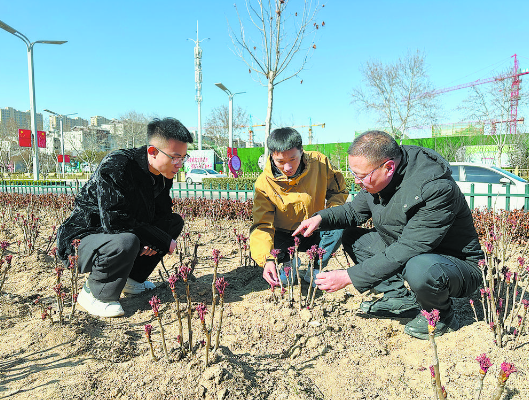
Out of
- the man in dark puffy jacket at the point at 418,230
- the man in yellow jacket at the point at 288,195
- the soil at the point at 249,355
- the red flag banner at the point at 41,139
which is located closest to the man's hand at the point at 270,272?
the man in yellow jacket at the point at 288,195

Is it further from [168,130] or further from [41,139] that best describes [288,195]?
[41,139]

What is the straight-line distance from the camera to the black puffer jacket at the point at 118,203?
2453 mm

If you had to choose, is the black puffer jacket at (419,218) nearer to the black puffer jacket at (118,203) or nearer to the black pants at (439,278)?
the black pants at (439,278)

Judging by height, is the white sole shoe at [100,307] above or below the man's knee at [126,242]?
below

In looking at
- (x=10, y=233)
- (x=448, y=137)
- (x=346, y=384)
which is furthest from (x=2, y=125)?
(x=448, y=137)

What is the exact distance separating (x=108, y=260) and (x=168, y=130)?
40.4 inches

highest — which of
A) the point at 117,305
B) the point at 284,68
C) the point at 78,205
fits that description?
the point at 284,68

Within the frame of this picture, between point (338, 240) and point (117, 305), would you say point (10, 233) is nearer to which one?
point (117, 305)

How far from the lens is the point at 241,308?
2.64m

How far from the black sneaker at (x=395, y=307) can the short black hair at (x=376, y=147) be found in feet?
3.49

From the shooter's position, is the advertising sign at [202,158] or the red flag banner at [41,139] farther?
the advertising sign at [202,158]

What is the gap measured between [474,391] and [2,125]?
110ft

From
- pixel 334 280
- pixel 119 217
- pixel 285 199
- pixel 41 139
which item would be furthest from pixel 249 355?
pixel 41 139

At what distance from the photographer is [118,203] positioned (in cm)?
245
